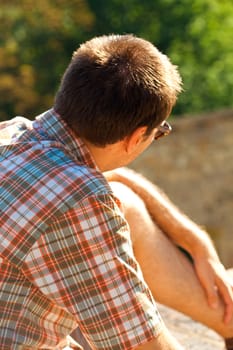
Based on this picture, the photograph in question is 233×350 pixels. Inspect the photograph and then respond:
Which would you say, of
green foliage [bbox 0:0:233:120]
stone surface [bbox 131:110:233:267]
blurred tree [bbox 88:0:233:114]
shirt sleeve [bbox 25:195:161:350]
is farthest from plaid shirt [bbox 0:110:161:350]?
blurred tree [bbox 88:0:233:114]

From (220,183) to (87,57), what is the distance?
8137mm

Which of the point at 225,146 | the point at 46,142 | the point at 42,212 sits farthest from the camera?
the point at 225,146

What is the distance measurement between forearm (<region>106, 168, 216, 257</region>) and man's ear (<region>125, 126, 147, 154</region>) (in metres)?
0.53

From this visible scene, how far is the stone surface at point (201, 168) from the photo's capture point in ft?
30.9

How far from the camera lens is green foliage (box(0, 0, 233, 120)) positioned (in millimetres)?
11648

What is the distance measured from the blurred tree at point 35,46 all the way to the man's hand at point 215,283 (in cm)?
898

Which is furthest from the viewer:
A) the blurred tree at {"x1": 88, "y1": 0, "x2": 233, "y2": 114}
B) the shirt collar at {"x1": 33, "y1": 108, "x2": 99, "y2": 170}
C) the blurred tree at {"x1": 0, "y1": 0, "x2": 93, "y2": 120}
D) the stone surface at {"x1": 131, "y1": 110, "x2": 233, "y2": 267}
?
the blurred tree at {"x1": 88, "y1": 0, "x2": 233, "y2": 114}

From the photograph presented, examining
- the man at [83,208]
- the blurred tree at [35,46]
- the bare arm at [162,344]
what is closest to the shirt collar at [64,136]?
the man at [83,208]

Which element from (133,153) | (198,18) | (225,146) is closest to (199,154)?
(225,146)

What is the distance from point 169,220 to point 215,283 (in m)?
0.20

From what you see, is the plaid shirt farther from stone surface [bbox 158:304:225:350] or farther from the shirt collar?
stone surface [bbox 158:304:225:350]

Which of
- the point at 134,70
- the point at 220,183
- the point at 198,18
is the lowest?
the point at 220,183

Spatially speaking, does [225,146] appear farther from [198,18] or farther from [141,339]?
[141,339]

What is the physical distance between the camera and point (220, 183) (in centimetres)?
981
